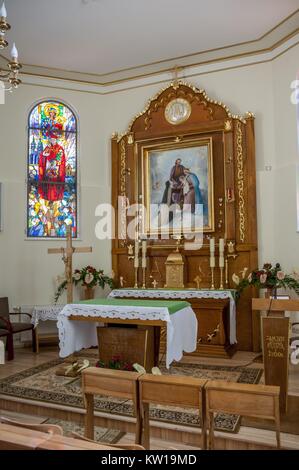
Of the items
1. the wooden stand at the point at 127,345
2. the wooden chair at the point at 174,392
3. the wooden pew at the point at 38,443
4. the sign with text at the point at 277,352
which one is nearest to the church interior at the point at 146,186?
the wooden stand at the point at 127,345

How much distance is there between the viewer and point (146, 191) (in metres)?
8.18

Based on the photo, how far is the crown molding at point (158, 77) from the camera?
24.2 feet

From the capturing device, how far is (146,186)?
818 cm

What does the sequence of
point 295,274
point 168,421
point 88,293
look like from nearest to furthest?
point 168,421
point 295,274
point 88,293

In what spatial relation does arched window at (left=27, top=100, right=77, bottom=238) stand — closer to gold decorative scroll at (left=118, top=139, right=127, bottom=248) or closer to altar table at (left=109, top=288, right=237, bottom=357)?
gold decorative scroll at (left=118, top=139, right=127, bottom=248)

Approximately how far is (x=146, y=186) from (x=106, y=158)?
1.21 metres

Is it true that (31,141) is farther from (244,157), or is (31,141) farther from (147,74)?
(244,157)

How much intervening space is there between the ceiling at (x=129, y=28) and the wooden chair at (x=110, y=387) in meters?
5.68

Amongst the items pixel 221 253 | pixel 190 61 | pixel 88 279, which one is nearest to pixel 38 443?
pixel 221 253

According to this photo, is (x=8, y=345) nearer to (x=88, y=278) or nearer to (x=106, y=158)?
(x=88, y=278)

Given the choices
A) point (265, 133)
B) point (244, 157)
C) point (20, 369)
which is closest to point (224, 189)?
point (244, 157)

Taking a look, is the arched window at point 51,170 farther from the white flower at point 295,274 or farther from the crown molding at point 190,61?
the white flower at point 295,274

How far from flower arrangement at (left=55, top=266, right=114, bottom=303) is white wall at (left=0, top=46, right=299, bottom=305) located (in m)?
0.26

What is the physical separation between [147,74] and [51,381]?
6268mm
